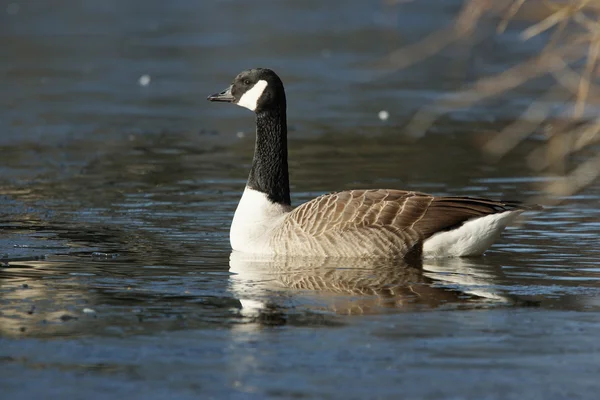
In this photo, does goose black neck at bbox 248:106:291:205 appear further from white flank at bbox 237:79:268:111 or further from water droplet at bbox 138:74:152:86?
water droplet at bbox 138:74:152:86

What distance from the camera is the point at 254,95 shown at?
11000 mm

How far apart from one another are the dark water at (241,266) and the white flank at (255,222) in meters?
0.20

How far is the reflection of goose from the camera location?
27.2 feet

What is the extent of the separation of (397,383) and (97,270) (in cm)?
367

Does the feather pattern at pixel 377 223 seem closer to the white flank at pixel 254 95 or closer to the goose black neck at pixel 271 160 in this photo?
the goose black neck at pixel 271 160

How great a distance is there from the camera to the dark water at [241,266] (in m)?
6.70

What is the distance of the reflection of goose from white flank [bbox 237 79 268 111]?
1.61 m

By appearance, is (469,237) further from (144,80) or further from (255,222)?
(144,80)

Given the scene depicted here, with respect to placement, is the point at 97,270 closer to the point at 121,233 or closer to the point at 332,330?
the point at 121,233

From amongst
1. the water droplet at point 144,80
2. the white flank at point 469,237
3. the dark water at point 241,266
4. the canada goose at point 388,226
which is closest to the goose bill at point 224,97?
the dark water at point 241,266

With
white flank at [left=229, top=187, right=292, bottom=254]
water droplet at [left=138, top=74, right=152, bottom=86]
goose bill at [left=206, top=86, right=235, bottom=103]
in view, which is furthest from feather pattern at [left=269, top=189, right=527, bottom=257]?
water droplet at [left=138, top=74, right=152, bottom=86]

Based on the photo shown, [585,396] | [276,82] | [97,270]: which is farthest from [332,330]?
[276,82]

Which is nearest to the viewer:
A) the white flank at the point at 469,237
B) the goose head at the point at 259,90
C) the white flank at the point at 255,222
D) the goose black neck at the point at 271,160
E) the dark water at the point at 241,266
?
the dark water at the point at 241,266

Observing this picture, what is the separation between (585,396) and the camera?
6.26 m
